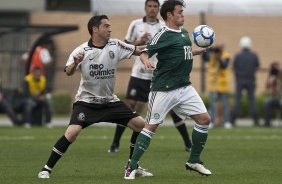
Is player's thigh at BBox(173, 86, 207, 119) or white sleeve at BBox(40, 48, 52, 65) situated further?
white sleeve at BBox(40, 48, 52, 65)

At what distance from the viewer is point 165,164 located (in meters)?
13.6

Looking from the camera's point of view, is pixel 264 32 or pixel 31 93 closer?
pixel 31 93

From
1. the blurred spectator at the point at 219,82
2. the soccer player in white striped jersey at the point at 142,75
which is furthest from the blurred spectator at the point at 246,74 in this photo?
the soccer player in white striped jersey at the point at 142,75

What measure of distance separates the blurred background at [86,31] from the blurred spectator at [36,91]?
0.82m

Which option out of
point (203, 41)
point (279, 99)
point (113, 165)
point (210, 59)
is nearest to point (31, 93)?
point (210, 59)

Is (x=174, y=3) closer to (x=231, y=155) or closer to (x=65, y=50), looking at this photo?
(x=231, y=155)

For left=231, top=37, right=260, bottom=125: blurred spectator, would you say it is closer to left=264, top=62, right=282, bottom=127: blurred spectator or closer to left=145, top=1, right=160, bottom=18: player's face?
left=264, top=62, right=282, bottom=127: blurred spectator

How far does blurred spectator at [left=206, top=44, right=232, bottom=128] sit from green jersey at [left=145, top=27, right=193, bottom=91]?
12109 millimetres

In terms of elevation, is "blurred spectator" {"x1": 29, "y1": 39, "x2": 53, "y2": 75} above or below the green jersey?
below

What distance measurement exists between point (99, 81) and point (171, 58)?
92cm

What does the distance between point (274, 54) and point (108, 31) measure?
22587 mm

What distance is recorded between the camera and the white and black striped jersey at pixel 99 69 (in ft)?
39.6

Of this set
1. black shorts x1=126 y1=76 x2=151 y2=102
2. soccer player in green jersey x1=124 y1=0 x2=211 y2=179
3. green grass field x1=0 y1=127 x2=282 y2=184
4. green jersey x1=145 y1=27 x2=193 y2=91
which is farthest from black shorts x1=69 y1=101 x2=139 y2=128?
black shorts x1=126 y1=76 x2=151 y2=102

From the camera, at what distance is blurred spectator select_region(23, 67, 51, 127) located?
23844mm
